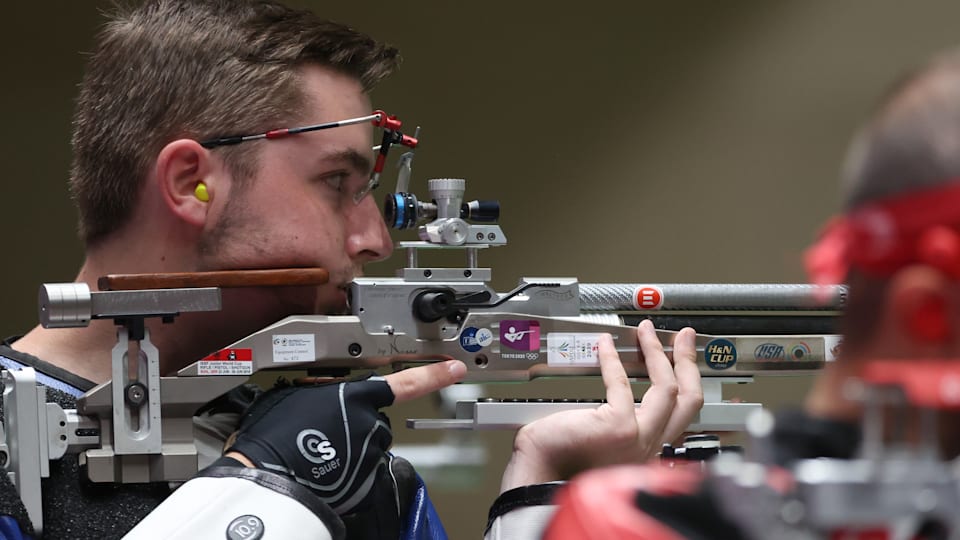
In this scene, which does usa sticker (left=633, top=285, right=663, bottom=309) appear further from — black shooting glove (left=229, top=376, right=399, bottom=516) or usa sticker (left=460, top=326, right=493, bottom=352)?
black shooting glove (left=229, top=376, right=399, bottom=516)

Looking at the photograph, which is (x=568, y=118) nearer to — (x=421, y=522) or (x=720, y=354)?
(x=720, y=354)

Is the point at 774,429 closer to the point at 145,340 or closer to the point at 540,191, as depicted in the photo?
the point at 145,340

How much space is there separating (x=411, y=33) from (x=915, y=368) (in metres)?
2.72

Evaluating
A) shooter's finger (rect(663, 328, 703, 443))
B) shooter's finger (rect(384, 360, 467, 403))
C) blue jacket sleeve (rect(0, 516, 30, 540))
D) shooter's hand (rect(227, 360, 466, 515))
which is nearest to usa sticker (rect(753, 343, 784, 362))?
shooter's finger (rect(663, 328, 703, 443))

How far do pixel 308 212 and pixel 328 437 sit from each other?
1.17 feet

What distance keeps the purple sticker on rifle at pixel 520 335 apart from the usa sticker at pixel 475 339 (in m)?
0.02

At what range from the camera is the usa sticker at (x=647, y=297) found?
1.81m

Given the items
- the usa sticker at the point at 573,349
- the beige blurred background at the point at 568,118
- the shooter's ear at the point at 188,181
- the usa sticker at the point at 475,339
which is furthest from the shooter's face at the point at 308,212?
the beige blurred background at the point at 568,118

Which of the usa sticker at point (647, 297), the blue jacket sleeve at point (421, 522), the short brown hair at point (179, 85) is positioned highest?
the short brown hair at point (179, 85)

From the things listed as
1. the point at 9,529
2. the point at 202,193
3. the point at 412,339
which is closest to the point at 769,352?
the point at 412,339

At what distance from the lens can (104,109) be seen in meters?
1.69

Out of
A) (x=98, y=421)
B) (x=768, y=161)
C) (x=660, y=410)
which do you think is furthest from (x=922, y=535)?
(x=768, y=161)

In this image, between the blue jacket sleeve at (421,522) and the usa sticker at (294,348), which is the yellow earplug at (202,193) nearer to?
the usa sticker at (294,348)

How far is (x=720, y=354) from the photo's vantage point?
180 centimetres
